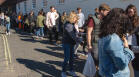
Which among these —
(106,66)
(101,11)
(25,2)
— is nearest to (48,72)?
(101,11)

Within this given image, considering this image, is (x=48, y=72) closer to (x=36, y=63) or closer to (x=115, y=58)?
(x=36, y=63)

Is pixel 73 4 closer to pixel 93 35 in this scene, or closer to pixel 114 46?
pixel 93 35

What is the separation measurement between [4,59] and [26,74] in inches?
82.8

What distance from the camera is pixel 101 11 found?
3.84m

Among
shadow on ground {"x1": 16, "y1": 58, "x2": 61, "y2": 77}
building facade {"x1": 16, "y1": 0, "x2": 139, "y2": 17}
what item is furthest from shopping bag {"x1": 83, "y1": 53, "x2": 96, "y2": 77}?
building facade {"x1": 16, "y1": 0, "x2": 139, "y2": 17}

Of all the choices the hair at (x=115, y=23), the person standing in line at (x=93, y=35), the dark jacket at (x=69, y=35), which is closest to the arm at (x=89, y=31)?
the person standing in line at (x=93, y=35)

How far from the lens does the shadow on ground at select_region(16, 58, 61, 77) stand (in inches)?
229

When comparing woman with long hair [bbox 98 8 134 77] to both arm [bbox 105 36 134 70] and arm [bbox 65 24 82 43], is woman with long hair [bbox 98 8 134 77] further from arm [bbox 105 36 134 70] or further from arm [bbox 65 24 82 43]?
arm [bbox 65 24 82 43]

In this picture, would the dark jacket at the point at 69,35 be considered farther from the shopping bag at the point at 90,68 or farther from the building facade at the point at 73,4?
the building facade at the point at 73,4

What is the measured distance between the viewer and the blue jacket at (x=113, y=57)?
236 cm

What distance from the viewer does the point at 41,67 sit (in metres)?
6.48

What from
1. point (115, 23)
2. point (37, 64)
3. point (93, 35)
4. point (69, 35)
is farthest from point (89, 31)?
point (37, 64)

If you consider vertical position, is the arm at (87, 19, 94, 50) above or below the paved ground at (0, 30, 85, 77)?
above

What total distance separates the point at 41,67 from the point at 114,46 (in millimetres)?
4389
